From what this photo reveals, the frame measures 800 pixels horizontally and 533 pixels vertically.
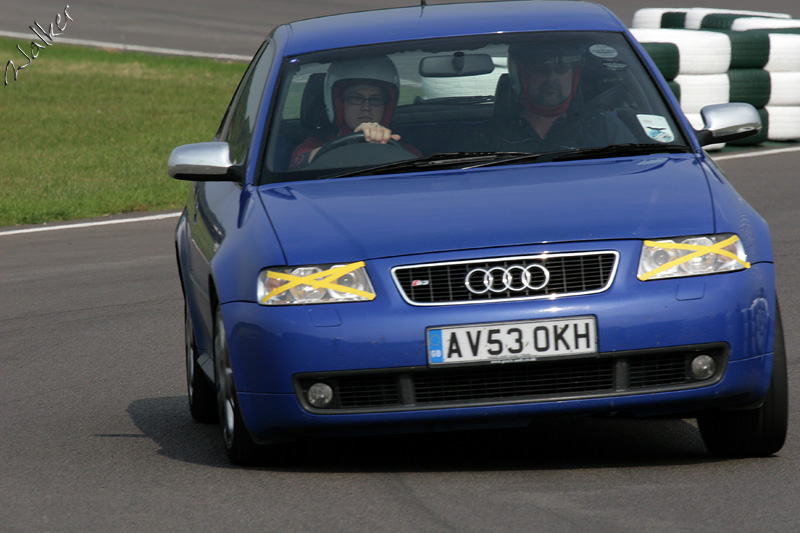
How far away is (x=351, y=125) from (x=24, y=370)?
2.56 m

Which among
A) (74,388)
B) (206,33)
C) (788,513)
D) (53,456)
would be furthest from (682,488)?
(206,33)

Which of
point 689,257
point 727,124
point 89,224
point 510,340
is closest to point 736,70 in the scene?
point 89,224

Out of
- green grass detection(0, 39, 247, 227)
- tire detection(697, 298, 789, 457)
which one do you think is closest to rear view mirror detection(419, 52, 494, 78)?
tire detection(697, 298, 789, 457)

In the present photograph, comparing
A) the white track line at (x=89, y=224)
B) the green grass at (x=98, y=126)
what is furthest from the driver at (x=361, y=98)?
the green grass at (x=98, y=126)

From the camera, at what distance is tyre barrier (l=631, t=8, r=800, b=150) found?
52.7 ft

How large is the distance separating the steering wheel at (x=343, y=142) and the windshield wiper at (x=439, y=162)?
0.19 metres

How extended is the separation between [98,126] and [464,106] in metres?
14.7

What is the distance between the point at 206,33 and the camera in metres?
32.2

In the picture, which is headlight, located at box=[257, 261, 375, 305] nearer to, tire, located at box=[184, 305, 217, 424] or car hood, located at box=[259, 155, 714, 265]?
car hood, located at box=[259, 155, 714, 265]

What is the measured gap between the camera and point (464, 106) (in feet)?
20.9

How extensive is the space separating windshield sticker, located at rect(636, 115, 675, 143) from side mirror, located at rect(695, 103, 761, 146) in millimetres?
148

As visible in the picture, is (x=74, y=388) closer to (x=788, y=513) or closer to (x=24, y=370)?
(x=24, y=370)
